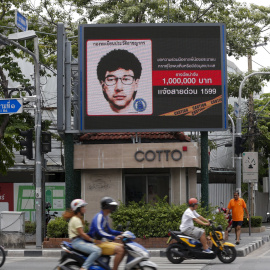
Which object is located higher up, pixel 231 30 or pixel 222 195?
pixel 231 30

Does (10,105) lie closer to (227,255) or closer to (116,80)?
(116,80)

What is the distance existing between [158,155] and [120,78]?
9.49ft

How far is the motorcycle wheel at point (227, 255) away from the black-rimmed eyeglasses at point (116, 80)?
26.8ft

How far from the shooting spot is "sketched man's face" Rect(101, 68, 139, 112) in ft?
78.6

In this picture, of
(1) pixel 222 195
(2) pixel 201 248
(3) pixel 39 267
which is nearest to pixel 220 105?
(2) pixel 201 248

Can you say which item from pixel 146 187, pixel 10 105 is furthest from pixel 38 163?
pixel 146 187

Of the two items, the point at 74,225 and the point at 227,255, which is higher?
the point at 74,225

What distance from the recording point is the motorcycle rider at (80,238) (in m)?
11.8

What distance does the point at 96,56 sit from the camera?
24.1m

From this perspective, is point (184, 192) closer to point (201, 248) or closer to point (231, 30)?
point (201, 248)

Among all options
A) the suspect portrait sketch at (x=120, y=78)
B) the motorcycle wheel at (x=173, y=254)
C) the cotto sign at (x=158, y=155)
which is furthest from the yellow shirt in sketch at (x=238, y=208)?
the motorcycle wheel at (x=173, y=254)

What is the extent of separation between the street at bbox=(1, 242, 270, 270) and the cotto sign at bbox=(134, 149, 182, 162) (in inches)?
181

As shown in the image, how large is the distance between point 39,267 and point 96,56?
30.1 feet

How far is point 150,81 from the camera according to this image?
24.0 m
